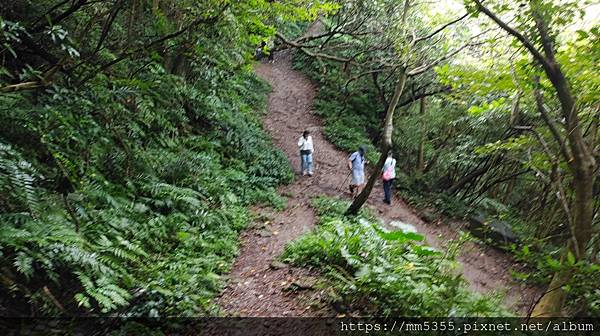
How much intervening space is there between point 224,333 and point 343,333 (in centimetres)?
149

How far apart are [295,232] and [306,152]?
15.4ft

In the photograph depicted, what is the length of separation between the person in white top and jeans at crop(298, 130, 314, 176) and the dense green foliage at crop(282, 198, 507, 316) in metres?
5.65

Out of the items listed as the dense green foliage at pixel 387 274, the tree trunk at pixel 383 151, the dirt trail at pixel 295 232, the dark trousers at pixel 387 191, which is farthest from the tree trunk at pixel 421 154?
the dense green foliage at pixel 387 274

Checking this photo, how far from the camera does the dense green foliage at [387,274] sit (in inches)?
205

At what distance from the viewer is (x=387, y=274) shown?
5828mm

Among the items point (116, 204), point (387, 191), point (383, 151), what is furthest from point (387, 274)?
point (387, 191)

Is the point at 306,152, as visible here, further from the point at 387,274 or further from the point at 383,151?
the point at 387,274

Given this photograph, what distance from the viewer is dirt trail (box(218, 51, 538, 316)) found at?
5978 millimetres

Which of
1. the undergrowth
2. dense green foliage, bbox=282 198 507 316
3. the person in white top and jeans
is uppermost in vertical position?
the person in white top and jeans

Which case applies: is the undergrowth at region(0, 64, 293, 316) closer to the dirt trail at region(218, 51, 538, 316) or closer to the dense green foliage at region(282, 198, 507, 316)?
the dirt trail at region(218, 51, 538, 316)

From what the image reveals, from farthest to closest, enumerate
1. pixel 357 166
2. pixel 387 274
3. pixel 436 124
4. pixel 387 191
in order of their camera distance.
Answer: pixel 436 124, pixel 387 191, pixel 357 166, pixel 387 274

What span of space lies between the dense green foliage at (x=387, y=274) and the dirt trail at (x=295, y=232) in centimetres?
45

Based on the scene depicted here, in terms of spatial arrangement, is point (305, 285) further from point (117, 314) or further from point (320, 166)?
point (320, 166)

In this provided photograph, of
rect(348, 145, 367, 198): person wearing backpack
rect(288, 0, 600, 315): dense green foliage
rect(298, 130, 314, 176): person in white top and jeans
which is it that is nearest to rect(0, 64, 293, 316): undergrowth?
rect(298, 130, 314, 176): person in white top and jeans
